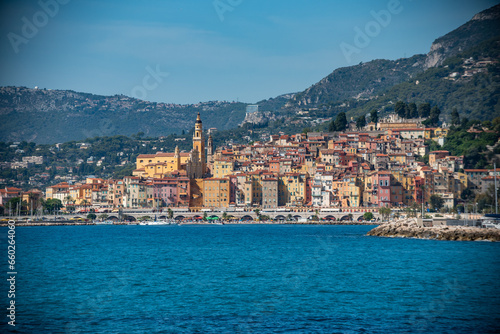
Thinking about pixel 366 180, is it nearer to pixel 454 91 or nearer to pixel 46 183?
pixel 454 91

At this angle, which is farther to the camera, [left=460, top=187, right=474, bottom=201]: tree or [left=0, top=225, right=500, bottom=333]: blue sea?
[left=460, top=187, right=474, bottom=201]: tree

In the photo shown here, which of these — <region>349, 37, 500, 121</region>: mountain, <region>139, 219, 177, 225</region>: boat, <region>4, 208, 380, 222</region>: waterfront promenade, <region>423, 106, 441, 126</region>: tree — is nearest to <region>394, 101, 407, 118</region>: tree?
<region>423, 106, 441, 126</region>: tree

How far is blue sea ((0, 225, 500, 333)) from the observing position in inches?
859

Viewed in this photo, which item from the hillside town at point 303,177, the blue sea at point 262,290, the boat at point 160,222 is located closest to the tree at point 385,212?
the hillside town at point 303,177

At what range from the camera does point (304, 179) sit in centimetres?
9831

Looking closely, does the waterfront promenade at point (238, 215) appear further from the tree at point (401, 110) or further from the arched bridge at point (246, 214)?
the tree at point (401, 110)

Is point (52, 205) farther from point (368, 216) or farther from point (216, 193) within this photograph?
point (368, 216)

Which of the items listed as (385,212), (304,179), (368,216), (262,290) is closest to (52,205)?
(304,179)

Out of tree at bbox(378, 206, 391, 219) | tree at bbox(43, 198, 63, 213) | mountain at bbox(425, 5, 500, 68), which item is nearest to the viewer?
tree at bbox(378, 206, 391, 219)

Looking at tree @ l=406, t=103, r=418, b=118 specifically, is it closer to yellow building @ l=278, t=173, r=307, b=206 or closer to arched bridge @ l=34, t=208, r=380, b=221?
yellow building @ l=278, t=173, r=307, b=206

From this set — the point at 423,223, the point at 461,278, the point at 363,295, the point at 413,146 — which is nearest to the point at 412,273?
the point at 461,278

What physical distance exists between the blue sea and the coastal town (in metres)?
42.1

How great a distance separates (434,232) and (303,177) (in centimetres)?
4453

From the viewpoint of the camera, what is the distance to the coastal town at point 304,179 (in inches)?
3583
